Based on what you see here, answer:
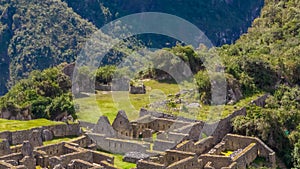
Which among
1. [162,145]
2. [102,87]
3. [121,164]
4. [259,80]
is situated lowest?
[121,164]

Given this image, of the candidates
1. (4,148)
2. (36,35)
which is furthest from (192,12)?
(4,148)

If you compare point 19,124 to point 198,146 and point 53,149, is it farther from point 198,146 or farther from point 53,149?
point 198,146

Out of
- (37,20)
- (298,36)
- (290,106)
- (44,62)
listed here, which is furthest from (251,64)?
(37,20)

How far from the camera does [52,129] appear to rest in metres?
38.4

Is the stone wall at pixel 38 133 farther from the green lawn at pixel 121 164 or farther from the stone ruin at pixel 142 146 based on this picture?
the green lawn at pixel 121 164

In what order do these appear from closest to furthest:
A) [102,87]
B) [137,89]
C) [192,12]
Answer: [137,89], [102,87], [192,12]

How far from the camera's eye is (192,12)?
163125 mm

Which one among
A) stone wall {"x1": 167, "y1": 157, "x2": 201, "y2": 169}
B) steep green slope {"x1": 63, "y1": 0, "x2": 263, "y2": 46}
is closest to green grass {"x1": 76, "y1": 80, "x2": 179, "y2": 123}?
stone wall {"x1": 167, "y1": 157, "x2": 201, "y2": 169}

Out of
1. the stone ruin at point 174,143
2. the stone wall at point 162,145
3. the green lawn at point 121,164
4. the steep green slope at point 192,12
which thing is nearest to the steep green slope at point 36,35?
the steep green slope at point 192,12

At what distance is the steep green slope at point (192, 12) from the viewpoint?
15850 cm

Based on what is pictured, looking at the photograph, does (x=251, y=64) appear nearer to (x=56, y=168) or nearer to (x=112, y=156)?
(x=112, y=156)

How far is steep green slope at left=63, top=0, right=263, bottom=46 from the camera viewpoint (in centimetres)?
15850

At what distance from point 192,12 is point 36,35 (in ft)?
161

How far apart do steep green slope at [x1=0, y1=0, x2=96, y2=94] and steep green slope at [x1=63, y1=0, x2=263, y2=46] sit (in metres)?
19.2
